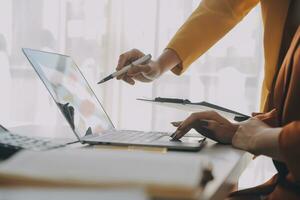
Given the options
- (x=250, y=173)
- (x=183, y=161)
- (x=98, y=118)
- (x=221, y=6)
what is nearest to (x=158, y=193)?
(x=183, y=161)

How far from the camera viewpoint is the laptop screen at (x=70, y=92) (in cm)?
77

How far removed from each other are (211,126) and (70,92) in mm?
284

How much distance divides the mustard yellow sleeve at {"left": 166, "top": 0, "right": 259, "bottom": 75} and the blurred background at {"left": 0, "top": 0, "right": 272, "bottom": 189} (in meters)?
0.61

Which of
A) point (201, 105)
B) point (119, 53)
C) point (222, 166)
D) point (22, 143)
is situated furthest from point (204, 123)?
point (119, 53)

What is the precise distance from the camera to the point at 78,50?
1.86 meters

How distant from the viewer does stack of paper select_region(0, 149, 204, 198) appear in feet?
1.15

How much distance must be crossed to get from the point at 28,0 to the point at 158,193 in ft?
5.67

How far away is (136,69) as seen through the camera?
93cm

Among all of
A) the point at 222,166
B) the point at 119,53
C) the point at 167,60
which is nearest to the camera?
the point at 222,166

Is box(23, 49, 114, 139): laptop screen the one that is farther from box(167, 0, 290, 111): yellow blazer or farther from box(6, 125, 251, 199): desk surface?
box(167, 0, 290, 111): yellow blazer

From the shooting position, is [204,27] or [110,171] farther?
[204,27]

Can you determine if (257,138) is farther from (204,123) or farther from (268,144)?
(204,123)

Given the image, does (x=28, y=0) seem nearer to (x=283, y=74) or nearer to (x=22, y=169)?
(x=283, y=74)

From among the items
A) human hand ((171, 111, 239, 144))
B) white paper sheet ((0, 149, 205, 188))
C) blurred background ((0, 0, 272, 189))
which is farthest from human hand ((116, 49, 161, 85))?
blurred background ((0, 0, 272, 189))
